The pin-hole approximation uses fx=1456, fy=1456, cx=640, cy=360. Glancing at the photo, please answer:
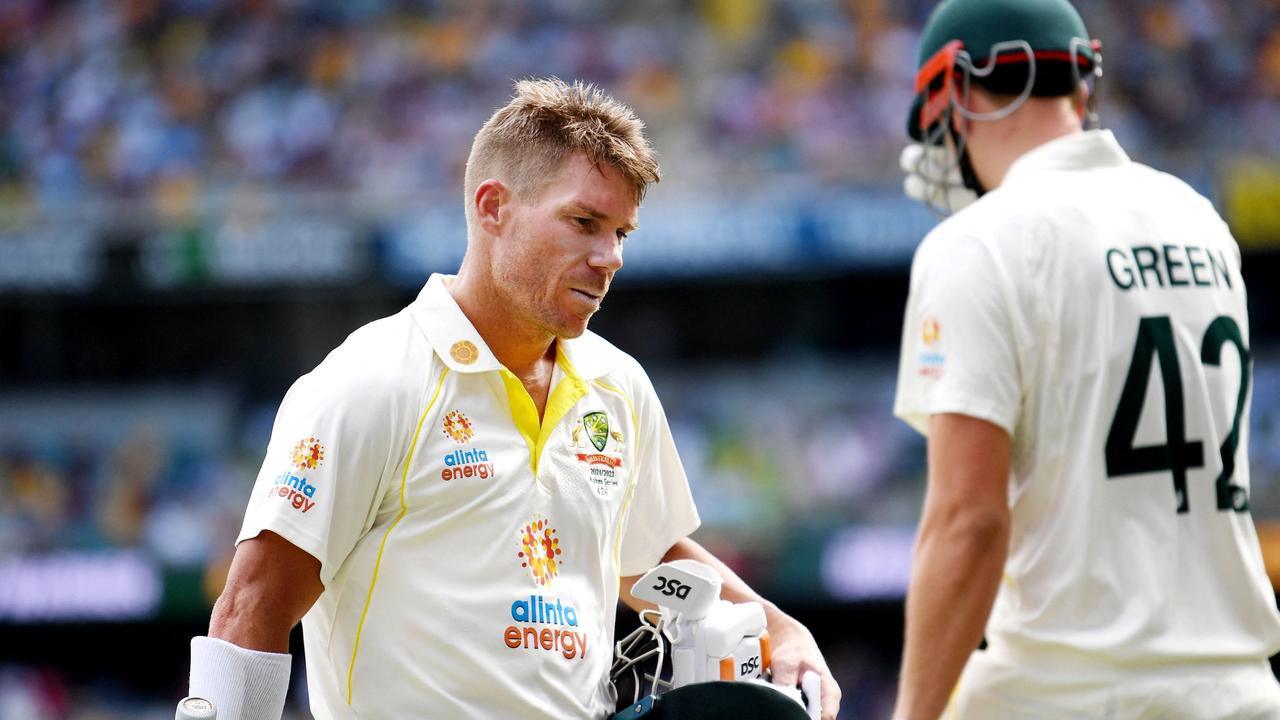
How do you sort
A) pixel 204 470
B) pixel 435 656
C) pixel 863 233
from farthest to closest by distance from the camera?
pixel 204 470, pixel 863 233, pixel 435 656

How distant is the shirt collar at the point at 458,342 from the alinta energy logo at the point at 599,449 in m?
0.09

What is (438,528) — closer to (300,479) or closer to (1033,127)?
(300,479)

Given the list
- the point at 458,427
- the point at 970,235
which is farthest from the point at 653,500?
the point at 970,235

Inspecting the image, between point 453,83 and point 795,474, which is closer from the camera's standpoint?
point 795,474

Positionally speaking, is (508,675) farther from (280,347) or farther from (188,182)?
(280,347)

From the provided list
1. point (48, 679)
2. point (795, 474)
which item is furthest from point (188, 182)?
point (795, 474)

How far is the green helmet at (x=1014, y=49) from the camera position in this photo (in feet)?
7.72

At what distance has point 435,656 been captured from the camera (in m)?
2.37

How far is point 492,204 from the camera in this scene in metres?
2.60

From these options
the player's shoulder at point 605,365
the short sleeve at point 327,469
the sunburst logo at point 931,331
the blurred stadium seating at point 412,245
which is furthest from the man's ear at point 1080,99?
the blurred stadium seating at point 412,245

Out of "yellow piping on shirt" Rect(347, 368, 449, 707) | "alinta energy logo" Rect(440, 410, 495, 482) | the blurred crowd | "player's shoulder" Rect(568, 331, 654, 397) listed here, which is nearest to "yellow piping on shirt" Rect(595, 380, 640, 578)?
"player's shoulder" Rect(568, 331, 654, 397)

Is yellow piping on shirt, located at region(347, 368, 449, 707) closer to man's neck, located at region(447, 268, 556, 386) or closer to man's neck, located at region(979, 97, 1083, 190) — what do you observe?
man's neck, located at region(447, 268, 556, 386)

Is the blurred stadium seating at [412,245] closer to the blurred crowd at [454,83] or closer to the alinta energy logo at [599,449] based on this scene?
the blurred crowd at [454,83]

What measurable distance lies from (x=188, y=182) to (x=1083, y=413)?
12840mm
